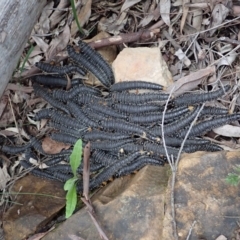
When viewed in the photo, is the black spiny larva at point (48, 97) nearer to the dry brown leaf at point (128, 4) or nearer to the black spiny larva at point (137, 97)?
the black spiny larva at point (137, 97)

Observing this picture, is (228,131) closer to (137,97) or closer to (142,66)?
(137,97)

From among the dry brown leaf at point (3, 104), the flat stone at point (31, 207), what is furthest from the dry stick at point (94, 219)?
the dry brown leaf at point (3, 104)

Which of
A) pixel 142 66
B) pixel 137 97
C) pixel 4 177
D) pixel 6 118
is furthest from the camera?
pixel 6 118

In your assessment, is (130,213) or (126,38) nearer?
(130,213)

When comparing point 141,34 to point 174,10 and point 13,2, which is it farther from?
point 13,2

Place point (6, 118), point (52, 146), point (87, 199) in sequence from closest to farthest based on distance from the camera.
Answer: point (87, 199) → point (52, 146) → point (6, 118)

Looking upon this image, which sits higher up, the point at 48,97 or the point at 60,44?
the point at 60,44

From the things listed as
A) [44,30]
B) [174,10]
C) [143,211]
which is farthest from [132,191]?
[44,30]

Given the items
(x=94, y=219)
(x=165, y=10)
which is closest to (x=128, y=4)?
(x=165, y=10)

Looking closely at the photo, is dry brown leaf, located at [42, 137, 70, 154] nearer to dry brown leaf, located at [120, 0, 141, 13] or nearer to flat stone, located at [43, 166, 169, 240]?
flat stone, located at [43, 166, 169, 240]
